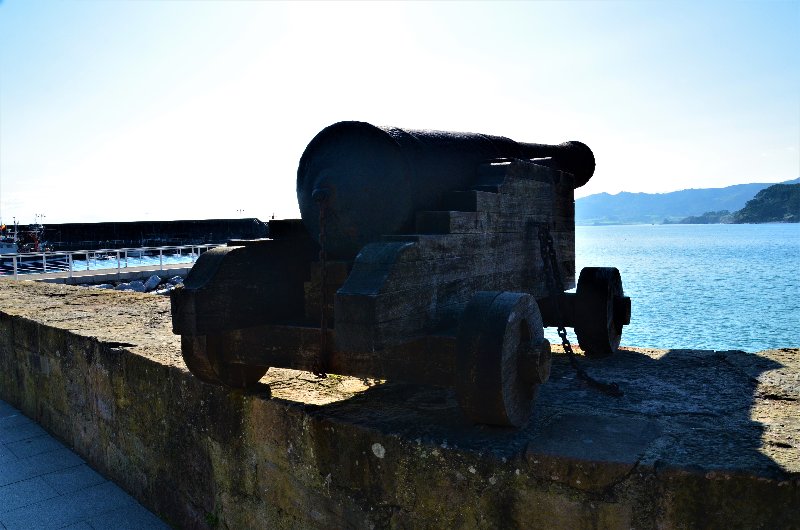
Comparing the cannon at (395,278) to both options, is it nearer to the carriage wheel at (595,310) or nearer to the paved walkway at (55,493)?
the carriage wheel at (595,310)

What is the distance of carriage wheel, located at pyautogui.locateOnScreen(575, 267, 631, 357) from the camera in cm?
423

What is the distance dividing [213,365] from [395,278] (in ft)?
4.44

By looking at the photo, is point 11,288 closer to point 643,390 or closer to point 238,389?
point 238,389

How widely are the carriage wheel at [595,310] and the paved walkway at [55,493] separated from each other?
2.94 m

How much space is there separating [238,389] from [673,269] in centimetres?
7494

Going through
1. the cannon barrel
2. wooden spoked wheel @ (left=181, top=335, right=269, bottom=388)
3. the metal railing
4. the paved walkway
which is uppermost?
the cannon barrel

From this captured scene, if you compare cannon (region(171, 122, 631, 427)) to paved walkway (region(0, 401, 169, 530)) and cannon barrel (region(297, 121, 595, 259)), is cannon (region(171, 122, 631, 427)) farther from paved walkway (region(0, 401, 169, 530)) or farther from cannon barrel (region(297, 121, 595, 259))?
paved walkway (region(0, 401, 169, 530))

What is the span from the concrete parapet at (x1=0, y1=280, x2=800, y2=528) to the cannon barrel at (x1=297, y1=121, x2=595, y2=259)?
86cm

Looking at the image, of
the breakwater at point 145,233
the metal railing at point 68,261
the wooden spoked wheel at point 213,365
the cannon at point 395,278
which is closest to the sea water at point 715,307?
the metal railing at point 68,261

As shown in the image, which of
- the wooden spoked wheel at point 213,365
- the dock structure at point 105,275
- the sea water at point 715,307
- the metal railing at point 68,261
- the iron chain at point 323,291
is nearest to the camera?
the iron chain at point 323,291

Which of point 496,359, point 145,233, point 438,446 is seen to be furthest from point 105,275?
point 145,233

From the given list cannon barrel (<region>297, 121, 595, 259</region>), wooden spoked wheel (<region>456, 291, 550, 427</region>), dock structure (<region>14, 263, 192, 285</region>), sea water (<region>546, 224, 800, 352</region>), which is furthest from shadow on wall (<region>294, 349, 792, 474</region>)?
dock structure (<region>14, 263, 192, 285</region>)

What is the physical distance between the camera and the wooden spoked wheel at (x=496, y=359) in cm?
249

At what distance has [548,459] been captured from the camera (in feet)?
7.61
